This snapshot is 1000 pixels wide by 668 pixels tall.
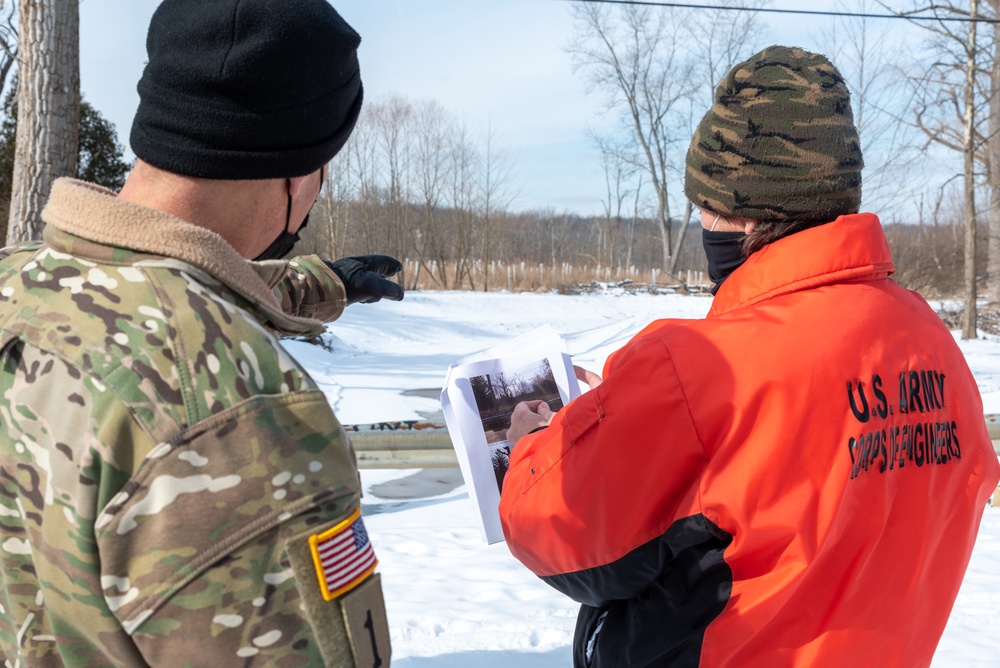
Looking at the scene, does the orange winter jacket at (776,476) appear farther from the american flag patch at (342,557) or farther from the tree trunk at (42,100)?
the tree trunk at (42,100)

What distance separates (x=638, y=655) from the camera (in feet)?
4.83

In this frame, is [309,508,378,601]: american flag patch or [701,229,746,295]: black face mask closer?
[309,508,378,601]: american flag patch

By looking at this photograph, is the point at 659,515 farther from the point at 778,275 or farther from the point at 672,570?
the point at 778,275

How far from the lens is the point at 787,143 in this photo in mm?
1521

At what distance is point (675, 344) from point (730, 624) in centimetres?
52

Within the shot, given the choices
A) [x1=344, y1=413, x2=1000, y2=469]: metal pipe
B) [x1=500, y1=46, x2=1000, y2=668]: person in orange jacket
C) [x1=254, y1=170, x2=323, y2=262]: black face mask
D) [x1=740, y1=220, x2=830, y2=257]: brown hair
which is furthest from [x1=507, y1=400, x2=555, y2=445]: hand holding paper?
[x1=344, y1=413, x2=1000, y2=469]: metal pipe

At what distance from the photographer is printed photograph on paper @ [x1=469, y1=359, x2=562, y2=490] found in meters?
1.86

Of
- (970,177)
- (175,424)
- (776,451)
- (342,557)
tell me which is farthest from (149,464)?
(970,177)

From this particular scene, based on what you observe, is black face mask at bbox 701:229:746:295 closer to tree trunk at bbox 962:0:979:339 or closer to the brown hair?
the brown hair

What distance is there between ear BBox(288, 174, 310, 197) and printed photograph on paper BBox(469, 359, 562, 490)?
834mm

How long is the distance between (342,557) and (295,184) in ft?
1.84

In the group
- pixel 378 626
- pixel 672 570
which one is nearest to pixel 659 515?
pixel 672 570

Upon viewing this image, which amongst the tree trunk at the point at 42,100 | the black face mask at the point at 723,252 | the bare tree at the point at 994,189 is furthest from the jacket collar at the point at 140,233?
the bare tree at the point at 994,189

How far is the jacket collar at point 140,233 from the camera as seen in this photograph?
95cm
